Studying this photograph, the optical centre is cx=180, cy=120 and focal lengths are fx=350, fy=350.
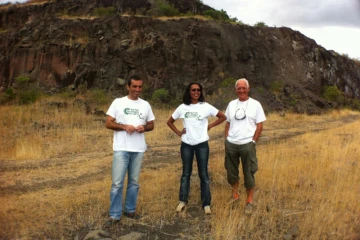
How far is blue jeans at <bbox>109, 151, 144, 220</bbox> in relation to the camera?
4.84m

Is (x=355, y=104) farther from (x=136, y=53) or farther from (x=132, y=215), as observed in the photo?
(x=132, y=215)

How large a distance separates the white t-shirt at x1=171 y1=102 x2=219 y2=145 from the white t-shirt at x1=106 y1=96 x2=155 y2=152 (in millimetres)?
712

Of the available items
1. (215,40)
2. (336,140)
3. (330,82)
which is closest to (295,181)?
(336,140)

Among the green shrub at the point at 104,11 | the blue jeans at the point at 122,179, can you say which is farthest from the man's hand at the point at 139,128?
the green shrub at the point at 104,11

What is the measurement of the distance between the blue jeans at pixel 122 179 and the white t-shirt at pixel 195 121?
0.83 m

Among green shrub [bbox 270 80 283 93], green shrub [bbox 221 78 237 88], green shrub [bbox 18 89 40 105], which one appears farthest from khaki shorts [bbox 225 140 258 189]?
green shrub [bbox 270 80 283 93]

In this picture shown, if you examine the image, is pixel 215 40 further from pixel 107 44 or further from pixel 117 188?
pixel 117 188

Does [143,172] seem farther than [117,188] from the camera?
Yes

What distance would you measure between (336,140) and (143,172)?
762 centimetres

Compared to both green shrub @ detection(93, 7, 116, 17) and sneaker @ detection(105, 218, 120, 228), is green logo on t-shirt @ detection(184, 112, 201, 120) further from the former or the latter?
green shrub @ detection(93, 7, 116, 17)

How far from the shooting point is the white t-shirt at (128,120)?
487 cm

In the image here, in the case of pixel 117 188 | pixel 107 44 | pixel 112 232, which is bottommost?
pixel 112 232

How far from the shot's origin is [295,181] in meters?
6.89

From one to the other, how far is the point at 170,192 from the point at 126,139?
1.97 meters
